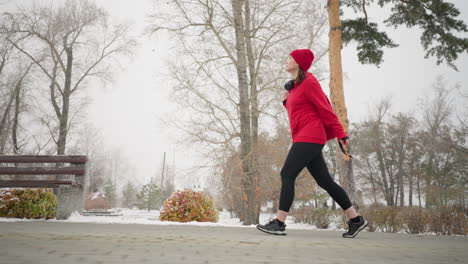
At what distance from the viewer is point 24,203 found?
22.6 ft

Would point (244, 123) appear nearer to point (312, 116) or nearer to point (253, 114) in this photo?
point (253, 114)

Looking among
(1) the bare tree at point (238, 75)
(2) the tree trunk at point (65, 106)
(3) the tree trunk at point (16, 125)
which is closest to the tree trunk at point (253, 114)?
(1) the bare tree at point (238, 75)

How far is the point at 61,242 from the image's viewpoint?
2.46m

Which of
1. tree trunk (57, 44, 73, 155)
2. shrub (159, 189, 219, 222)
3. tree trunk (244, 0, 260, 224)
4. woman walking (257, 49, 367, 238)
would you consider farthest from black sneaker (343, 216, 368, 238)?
tree trunk (57, 44, 73, 155)

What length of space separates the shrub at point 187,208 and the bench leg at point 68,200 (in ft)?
6.76

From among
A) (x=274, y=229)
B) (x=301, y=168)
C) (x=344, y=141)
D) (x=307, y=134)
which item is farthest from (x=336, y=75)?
(x=274, y=229)

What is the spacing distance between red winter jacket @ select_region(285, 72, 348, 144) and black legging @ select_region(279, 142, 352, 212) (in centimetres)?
11

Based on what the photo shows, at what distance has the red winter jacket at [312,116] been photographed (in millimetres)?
3662

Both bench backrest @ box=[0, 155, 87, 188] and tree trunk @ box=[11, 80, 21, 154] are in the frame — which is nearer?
bench backrest @ box=[0, 155, 87, 188]

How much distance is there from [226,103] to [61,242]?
11.2 metres

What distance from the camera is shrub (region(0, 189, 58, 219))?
22.3ft

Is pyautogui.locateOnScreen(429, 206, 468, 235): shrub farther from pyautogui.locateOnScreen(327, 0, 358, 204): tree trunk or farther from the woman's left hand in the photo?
the woman's left hand

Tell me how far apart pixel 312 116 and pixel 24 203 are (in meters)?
6.69

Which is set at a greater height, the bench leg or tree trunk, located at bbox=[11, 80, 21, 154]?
tree trunk, located at bbox=[11, 80, 21, 154]
